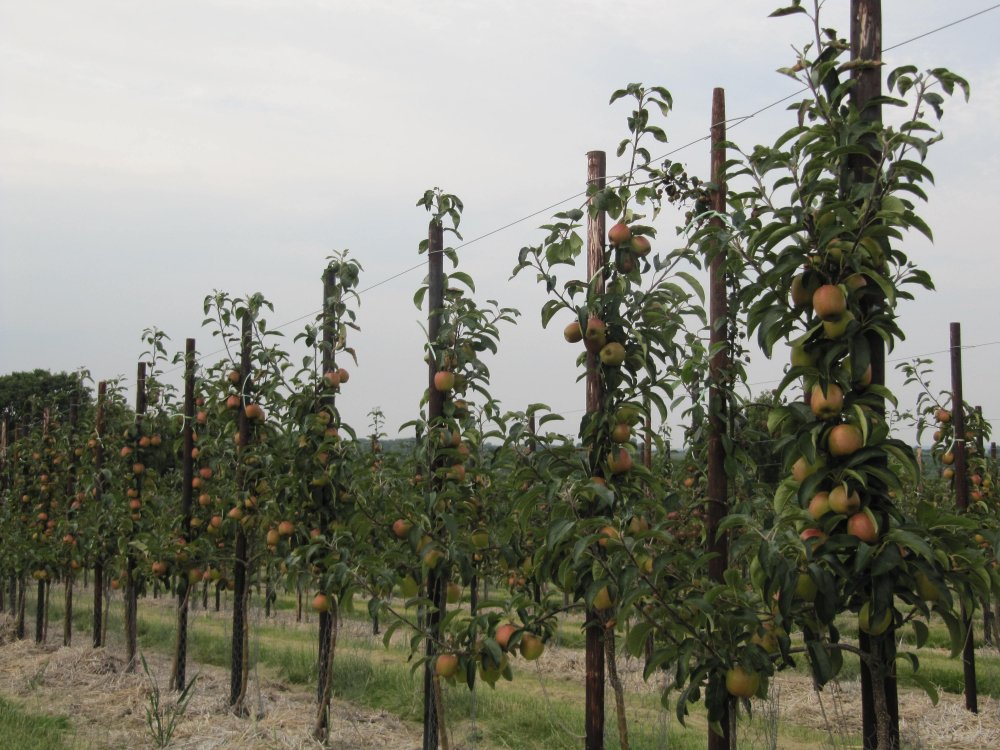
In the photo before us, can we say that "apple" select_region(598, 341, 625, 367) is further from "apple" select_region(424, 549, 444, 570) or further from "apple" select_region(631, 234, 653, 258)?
"apple" select_region(424, 549, 444, 570)

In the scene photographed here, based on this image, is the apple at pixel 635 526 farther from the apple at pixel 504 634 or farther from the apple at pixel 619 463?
the apple at pixel 504 634

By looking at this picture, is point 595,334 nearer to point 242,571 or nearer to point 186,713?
point 242,571

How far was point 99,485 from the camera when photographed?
35.0 feet

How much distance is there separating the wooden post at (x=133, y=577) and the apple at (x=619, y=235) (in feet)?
22.6

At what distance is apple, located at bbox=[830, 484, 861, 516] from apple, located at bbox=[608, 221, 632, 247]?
1663 mm

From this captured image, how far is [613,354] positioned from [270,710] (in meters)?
5.34

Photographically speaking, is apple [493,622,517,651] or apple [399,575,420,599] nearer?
apple [493,622,517,651]

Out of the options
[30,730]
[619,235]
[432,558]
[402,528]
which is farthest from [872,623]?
[30,730]

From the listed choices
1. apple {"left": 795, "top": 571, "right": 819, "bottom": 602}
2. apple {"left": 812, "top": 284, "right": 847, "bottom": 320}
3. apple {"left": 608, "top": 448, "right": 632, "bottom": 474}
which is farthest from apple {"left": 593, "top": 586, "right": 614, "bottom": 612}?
apple {"left": 812, "top": 284, "right": 847, "bottom": 320}

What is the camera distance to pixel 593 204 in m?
4.07

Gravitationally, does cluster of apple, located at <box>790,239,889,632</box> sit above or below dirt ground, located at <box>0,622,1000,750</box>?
above

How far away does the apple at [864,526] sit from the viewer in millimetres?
2676

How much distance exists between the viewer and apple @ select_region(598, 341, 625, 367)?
12.7ft

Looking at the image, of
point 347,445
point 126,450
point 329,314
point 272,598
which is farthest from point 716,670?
point 126,450
